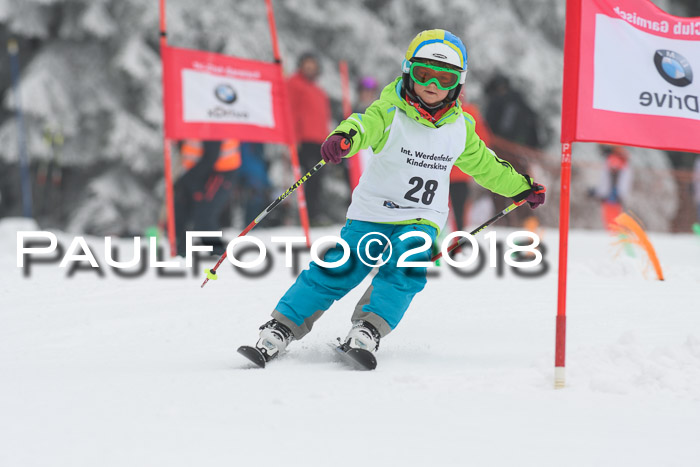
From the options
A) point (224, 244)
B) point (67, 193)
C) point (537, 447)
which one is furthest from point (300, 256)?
point (67, 193)

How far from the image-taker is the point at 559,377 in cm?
276

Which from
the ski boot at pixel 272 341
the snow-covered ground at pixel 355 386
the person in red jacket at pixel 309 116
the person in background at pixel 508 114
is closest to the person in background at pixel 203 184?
the person in red jacket at pixel 309 116

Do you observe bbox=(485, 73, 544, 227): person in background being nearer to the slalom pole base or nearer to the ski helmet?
the ski helmet

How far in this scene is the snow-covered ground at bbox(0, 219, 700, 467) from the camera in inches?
84.7

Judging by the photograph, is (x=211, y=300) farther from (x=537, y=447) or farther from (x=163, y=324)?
(x=537, y=447)

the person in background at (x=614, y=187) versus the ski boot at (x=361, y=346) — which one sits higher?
the person in background at (x=614, y=187)

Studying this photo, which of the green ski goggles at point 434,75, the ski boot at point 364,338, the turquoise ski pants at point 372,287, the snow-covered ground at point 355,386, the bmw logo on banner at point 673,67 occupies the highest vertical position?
the bmw logo on banner at point 673,67

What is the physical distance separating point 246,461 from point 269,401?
508 mm

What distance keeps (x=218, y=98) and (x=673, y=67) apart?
12.9 feet

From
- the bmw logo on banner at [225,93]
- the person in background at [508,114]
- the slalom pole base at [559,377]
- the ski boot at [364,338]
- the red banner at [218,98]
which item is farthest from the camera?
the person in background at [508,114]

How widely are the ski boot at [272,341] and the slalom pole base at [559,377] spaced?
3.57 ft

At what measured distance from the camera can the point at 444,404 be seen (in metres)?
2.56

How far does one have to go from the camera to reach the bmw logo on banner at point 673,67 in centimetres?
338

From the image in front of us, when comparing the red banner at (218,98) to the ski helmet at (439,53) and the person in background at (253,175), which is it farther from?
the ski helmet at (439,53)
